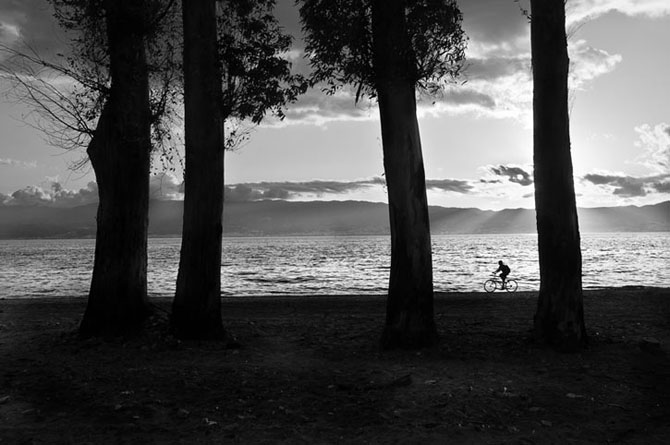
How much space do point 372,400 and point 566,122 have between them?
7.20 meters

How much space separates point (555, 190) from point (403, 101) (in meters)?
3.65

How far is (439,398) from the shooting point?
8820 millimetres

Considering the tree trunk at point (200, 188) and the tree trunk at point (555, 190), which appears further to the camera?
the tree trunk at point (200, 188)

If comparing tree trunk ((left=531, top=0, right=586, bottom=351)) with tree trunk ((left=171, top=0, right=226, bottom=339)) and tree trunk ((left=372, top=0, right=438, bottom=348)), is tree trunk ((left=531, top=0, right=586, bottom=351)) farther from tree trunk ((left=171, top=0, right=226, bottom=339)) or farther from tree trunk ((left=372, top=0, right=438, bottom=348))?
tree trunk ((left=171, top=0, right=226, bottom=339))

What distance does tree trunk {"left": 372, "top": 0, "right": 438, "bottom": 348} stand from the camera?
38.3 feet

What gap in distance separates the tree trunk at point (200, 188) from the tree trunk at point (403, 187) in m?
3.85

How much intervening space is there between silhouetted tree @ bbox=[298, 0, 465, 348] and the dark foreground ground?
3.18 ft

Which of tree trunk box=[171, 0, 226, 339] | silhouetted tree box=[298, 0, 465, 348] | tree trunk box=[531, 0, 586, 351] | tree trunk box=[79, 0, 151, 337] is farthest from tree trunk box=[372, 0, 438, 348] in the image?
tree trunk box=[79, 0, 151, 337]

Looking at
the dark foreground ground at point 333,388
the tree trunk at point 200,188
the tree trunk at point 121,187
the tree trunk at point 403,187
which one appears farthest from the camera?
the tree trunk at point 121,187

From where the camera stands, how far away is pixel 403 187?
11672 mm

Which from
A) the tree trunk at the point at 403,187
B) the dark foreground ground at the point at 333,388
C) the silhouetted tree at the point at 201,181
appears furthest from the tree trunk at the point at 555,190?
the silhouetted tree at the point at 201,181

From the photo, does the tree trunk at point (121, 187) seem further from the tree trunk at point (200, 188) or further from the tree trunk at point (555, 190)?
the tree trunk at point (555, 190)

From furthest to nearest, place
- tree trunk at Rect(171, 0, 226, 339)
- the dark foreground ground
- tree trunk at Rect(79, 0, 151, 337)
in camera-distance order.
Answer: tree trunk at Rect(79, 0, 151, 337)
tree trunk at Rect(171, 0, 226, 339)
the dark foreground ground

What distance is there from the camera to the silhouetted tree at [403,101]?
1170 centimetres
